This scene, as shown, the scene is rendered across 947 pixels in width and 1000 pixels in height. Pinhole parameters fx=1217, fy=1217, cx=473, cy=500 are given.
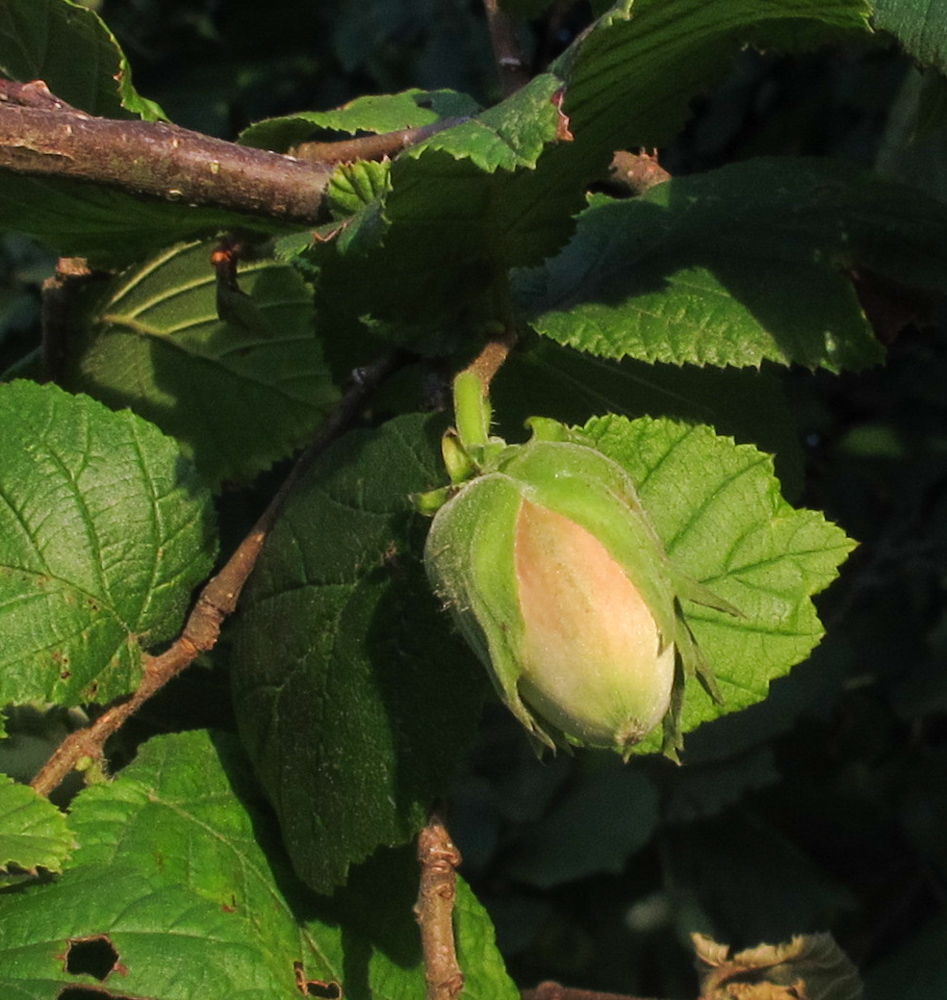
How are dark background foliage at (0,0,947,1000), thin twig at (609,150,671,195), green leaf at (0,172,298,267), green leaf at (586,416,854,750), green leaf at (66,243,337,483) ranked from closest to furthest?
1. green leaf at (586,416,854,750)
2. green leaf at (0,172,298,267)
3. thin twig at (609,150,671,195)
4. green leaf at (66,243,337,483)
5. dark background foliage at (0,0,947,1000)

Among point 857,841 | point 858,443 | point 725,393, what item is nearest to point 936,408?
point 858,443

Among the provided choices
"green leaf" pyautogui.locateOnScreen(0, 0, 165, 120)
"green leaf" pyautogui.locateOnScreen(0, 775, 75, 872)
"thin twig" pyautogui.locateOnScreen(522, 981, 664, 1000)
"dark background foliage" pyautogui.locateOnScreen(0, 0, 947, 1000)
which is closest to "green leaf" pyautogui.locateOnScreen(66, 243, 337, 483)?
"green leaf" pyautogui.locateOnScreen(0, 0, 165, 120)

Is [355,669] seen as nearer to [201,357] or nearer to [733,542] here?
[733,542]

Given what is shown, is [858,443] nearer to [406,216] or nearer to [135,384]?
[135,384]

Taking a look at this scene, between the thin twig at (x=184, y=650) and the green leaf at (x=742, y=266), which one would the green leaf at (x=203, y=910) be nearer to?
the thin twig at (x=184, y=650)

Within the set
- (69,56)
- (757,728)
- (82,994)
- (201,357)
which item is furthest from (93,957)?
(757,728)

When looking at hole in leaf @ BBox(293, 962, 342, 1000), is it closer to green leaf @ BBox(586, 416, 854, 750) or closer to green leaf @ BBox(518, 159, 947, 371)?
green leaf @ BBox(586, 416, 854, 750)
